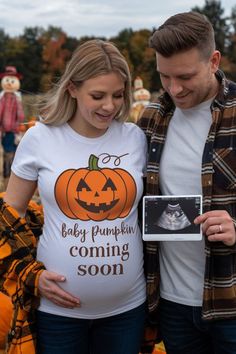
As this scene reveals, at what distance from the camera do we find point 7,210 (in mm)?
2174

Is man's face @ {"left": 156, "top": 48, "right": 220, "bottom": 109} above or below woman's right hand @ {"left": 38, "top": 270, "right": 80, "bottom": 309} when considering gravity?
above

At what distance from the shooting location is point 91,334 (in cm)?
223

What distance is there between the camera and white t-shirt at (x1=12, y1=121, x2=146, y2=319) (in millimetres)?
2057

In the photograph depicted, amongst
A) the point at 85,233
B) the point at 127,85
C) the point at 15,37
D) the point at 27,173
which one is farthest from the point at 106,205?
the point at 15,37

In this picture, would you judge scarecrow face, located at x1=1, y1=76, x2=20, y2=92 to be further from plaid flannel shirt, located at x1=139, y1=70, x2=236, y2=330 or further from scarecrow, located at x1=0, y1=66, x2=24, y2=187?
plaid flannel shirt, located at x1=139, y1=70, x2=236, y2=330

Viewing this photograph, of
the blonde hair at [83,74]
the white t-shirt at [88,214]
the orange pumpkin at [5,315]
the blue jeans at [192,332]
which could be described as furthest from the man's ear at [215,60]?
the orange pumpkin at [5,315]

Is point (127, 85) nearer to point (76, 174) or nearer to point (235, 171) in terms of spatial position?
point (76, 174)

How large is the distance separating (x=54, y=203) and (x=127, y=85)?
1.73 feet

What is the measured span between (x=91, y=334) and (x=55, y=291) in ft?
0.92

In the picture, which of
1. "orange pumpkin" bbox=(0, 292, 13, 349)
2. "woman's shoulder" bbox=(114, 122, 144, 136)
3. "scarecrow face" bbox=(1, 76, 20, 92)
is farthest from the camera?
"scarecrow face" bbox=(1, 76, 20, 92)

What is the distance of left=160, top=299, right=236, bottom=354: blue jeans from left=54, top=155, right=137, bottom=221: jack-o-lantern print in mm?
422

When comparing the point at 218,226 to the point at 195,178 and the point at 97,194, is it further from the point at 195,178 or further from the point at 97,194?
the point at 97,194

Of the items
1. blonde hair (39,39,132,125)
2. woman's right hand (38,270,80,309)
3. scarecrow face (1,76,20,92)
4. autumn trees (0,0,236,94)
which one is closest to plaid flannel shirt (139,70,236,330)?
blonde hair (39,39,132,125)

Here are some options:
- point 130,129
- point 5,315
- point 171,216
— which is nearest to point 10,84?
point 5,315
